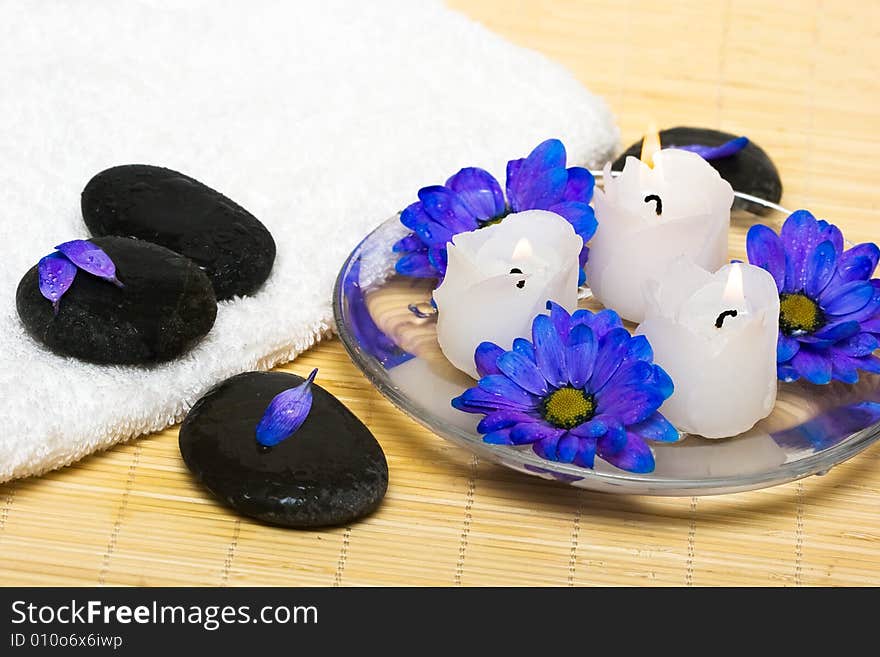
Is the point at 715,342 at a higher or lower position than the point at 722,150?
higher

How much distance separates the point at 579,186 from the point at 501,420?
10.4 inches

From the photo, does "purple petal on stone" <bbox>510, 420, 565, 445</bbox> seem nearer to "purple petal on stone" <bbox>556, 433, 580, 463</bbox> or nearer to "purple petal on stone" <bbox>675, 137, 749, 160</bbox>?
"purple petal on stone" <bbox>556, 433, 580, 463</bbox>

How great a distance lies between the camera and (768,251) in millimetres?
902

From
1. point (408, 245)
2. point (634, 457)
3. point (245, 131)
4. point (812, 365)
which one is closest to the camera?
point (634, 457)

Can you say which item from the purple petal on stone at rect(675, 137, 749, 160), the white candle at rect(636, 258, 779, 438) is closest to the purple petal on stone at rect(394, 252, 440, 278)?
the white candle at rect(636, 258, 779, 438)

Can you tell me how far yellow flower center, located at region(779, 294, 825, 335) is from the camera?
87 centimetres

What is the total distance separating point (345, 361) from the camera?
957 millimetres

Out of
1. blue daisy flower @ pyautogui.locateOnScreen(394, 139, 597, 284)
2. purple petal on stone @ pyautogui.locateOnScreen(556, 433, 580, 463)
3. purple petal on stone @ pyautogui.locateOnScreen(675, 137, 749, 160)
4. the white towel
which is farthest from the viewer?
purple petal on stone @ pyautogui.locateOnScreen(675, 137, 749, 160)

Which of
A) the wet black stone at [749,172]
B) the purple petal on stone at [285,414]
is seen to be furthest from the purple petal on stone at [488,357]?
the wet black stone at [749,172]

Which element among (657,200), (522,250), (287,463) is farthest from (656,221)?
(287,463)

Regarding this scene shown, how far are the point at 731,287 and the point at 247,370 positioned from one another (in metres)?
0.35

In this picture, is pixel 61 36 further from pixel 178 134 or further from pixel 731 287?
pixel 731 287

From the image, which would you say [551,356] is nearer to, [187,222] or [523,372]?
[523,372]
